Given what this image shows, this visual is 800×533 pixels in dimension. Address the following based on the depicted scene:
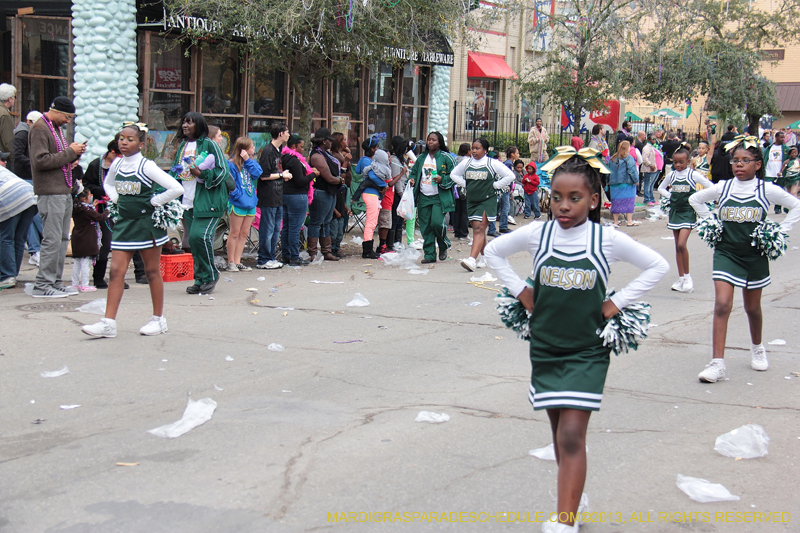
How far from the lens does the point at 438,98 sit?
2212 centimetres

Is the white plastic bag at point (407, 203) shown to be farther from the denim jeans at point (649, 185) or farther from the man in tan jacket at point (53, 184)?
the denim jeans at point (649, 185)

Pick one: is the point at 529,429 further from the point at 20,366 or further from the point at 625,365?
the point at 20,366

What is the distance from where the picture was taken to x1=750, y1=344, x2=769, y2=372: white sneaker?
659cm

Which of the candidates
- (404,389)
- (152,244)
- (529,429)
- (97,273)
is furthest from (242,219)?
(529,429)

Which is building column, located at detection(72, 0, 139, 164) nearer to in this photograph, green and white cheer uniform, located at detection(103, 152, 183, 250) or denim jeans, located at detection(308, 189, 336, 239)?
denim jeans, located at detection(308, 189, 336, 239)

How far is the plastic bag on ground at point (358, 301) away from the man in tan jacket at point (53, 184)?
309 cm

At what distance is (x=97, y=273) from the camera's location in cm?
957

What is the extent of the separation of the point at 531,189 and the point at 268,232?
→ 790cm

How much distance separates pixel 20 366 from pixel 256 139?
12.2m

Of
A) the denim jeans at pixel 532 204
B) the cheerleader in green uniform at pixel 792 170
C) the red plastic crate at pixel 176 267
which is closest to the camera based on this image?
the red plastic crate at pixel 176 267

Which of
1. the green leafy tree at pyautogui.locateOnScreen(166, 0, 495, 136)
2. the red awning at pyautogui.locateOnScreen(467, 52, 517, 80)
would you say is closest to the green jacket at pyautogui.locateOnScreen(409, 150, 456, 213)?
the green leafy tree at pyautogui.locateOnScreen(166, 0, 495, 136)

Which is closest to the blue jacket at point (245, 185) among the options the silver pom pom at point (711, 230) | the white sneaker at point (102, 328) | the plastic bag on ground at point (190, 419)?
the white sneaker at point (102, 328)

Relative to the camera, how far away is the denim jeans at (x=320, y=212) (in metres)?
12.0

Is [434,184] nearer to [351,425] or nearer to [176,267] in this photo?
[176,267]
